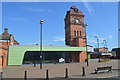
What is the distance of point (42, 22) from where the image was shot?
25531mm

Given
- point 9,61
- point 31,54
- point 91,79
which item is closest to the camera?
point 91,79

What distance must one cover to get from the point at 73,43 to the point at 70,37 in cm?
679

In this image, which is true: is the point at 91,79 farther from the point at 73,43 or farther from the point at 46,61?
the point at 73,43

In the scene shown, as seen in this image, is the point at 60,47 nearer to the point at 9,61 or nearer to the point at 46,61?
the point at 46,61

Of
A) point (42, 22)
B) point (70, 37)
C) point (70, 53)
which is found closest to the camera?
point (42, 22)

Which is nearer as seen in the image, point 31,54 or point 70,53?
point 31,54

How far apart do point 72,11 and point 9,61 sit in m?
38.0

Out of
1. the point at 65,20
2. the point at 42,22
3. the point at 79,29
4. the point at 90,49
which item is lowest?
the point at 90,49

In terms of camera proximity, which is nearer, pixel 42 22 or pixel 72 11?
pixel 42 22

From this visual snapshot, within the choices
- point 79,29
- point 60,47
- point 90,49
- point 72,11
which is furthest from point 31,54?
point 72,11

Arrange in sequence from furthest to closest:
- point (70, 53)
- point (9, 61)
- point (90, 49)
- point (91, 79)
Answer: point (90, 49)
point (70, 53)
point (9, 61)
point (91, 79)

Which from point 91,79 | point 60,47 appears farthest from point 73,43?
point 91,79

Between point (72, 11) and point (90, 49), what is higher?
point (72, 11)

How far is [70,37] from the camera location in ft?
201
